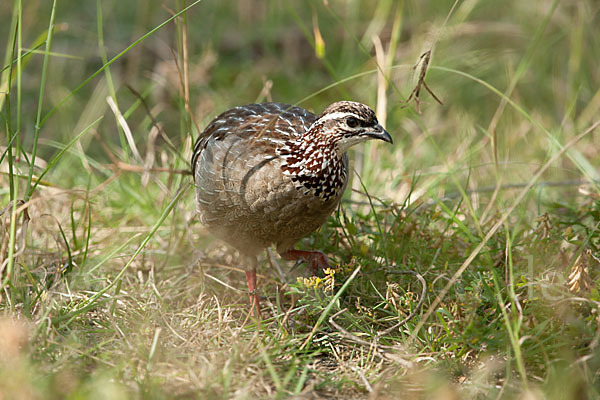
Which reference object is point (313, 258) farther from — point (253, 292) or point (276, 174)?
point (276, 174)

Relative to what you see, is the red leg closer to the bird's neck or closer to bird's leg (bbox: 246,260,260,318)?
bird's leg (bbox: 246,260,260,318)

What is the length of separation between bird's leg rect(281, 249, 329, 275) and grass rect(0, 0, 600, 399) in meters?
0.08

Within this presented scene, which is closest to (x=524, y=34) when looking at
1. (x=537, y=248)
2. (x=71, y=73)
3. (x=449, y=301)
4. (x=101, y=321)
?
(x=537, y=248)

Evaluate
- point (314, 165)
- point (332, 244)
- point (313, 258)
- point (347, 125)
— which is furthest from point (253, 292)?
point (347, 125)

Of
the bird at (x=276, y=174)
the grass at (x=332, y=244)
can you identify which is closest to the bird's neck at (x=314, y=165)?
the bird at (x=276, y=174)

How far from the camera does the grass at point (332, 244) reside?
292cm

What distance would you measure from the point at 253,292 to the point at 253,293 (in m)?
0.01

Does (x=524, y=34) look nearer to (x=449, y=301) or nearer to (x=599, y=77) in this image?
(x=599, y=77)

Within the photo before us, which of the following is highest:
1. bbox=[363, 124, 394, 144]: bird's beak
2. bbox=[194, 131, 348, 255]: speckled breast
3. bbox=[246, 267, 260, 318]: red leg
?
bbox=[363, 124, 394, 144]: bird's beak

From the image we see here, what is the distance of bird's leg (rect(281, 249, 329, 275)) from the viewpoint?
4.00 metres

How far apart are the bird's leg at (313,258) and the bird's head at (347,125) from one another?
0.77m

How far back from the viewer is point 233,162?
369 centimetres

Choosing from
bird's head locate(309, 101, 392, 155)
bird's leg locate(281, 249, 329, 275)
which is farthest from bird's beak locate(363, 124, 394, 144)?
bird's leg locate(281, 249, 329, 275)

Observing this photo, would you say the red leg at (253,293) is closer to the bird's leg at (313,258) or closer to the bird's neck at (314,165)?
the bird's leg at (313,258)
